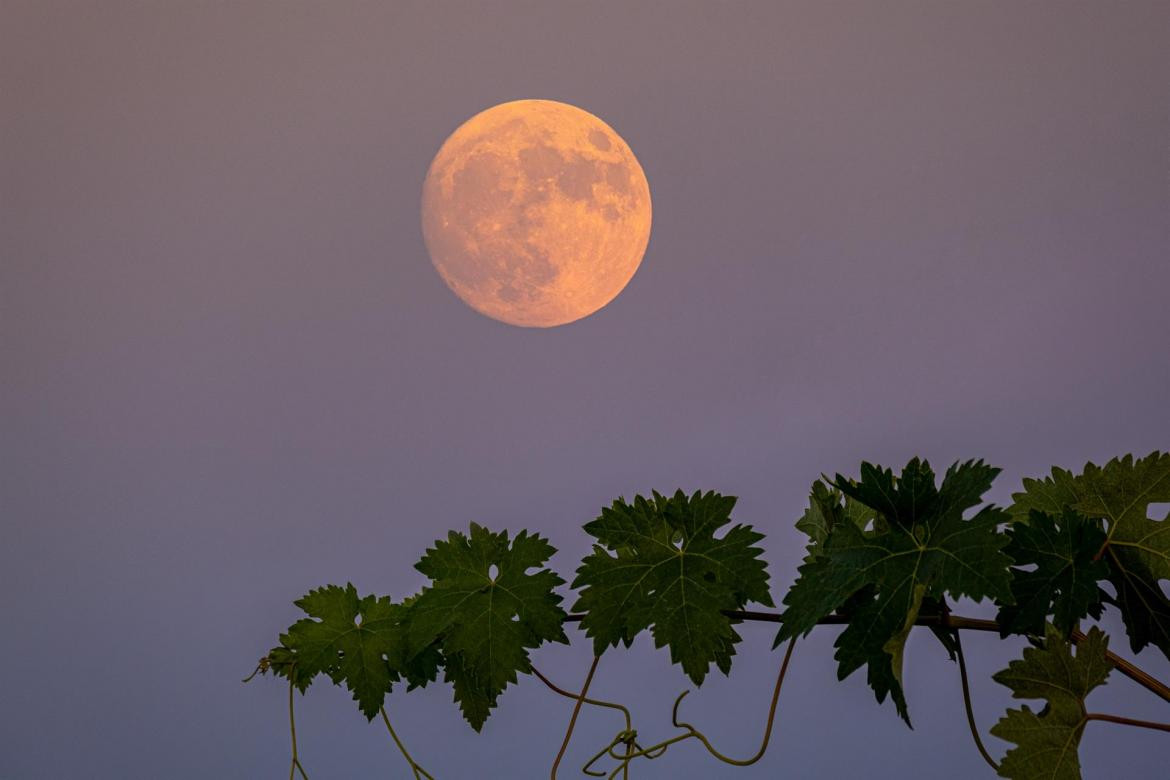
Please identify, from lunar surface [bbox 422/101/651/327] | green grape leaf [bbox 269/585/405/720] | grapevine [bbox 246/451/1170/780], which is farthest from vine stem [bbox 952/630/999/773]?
lunar surface [bbox 422/101/651/327]

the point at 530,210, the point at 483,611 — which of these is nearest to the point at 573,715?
the point at 483,611

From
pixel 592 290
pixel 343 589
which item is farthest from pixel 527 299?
pixel 343 589

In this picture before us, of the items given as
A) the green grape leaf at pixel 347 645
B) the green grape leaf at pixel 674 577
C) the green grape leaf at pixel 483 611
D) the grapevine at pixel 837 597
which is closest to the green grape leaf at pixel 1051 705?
the grapevine at pixel 837 597

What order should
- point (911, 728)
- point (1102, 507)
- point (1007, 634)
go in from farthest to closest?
point (1102, 507)
point (1007, 634)
point (911, 728)

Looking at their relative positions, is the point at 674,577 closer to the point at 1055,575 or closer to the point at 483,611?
the point at 483,611

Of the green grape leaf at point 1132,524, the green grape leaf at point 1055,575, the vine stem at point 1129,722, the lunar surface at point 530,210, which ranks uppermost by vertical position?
the lunar surface at point 530,210

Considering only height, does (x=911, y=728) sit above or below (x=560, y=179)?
below

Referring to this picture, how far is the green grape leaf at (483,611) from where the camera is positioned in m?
0.94

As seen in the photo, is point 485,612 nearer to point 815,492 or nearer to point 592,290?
point 815,492

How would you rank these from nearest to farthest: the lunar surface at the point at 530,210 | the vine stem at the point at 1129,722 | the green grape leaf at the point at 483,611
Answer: the vine stem at the point at 1129,722, the green grape leaf at the point at 483,611, the lunar surface at the point at 530,210

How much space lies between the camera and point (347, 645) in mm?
1039

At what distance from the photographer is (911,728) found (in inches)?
26.0

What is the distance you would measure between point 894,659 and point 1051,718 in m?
0.15

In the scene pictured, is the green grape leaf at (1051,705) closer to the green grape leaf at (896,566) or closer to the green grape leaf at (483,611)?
the green grape leaf at (896,566)
